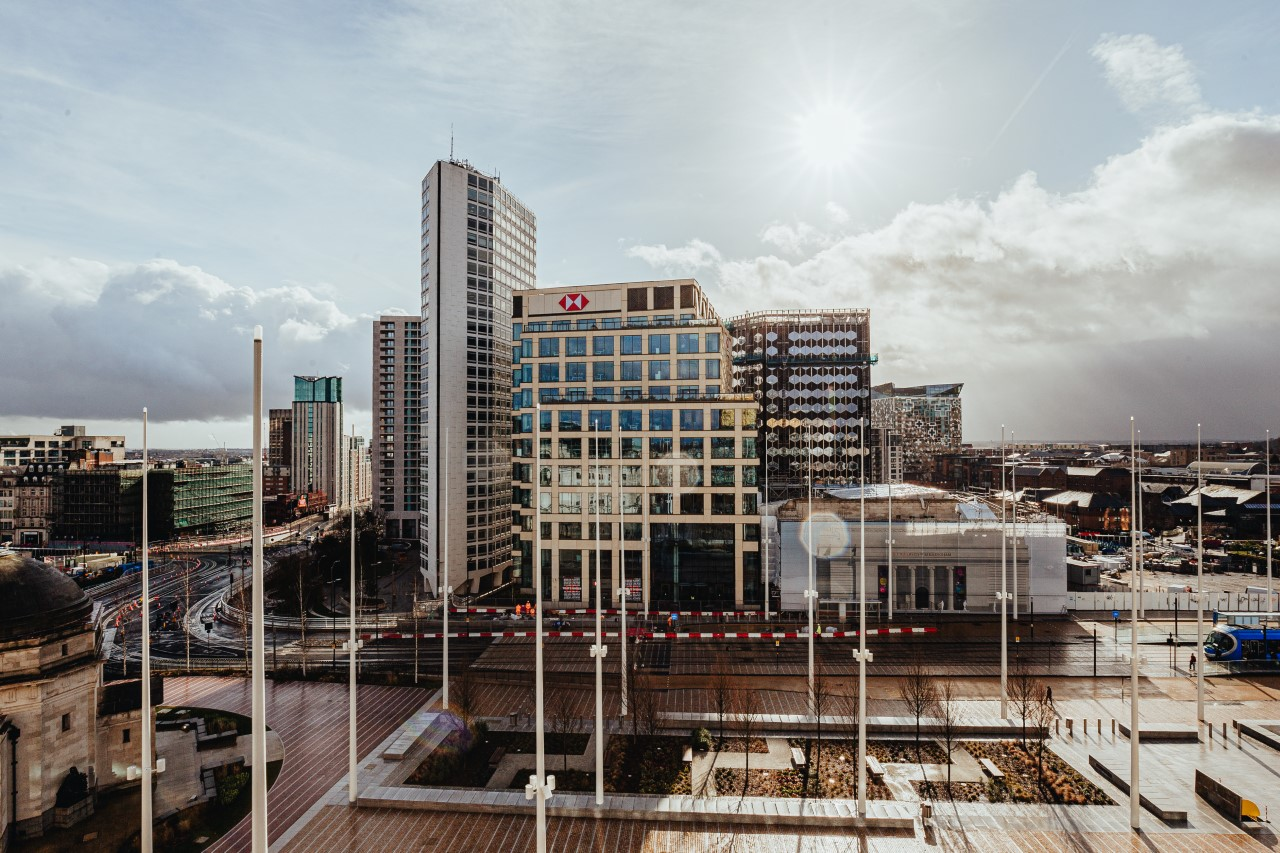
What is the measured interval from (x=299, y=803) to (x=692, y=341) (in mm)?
46111

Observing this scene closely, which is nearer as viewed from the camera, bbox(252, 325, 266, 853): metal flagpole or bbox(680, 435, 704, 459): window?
bbox(252, 325, 266, 853): metal flagpole

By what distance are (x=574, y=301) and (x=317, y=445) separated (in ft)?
516

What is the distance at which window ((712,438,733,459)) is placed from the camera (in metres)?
54.5

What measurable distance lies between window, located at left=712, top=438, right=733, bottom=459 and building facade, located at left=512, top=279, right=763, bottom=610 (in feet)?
0.28

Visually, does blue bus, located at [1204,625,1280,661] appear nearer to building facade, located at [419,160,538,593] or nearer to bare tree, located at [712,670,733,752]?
bare tree, located at [712,670,733,752]

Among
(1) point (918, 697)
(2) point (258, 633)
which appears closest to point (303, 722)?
(2) point (258, 633)

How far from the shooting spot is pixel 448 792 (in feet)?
72.7

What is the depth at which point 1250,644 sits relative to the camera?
37.2m

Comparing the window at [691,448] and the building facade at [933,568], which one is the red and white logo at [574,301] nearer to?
the window at [691,448]

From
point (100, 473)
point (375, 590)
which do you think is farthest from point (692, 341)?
point (100, 473)

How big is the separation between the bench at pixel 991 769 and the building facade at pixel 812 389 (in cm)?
7986

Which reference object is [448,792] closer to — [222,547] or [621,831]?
[621,831]

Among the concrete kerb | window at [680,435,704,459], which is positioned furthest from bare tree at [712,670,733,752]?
window at [680,435,704,459]

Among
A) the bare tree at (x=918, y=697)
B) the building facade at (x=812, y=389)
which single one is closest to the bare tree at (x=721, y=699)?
the bare tree at (x=918, y=697)
